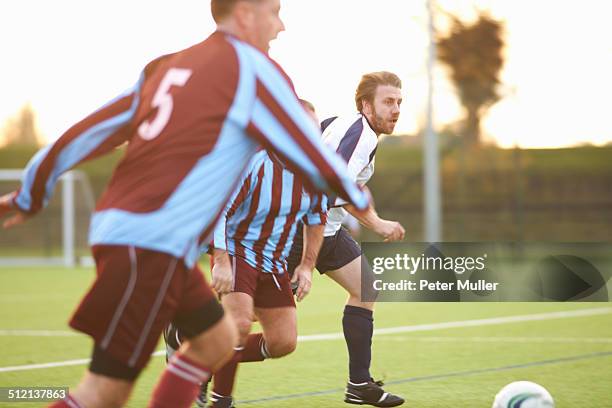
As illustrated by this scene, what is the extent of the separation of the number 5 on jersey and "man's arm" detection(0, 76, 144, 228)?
217mm

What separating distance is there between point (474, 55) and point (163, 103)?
2778 cm

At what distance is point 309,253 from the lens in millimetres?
5996

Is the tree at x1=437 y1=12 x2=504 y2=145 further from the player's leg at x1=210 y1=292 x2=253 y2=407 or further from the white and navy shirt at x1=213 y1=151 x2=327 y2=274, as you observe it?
the player's leg at x1=210 y1=292 x2=253 y2=407

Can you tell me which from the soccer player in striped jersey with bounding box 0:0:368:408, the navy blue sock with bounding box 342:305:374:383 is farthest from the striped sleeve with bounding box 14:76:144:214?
the navy blue sock with bounding box 342:305:374:383

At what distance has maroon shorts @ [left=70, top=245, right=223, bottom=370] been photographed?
11.4ft

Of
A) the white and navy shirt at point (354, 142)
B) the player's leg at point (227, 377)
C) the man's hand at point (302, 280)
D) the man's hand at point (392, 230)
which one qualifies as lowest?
the player's leg at point (227, 377)

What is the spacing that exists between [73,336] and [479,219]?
50.2ft

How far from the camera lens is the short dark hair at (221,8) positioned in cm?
375

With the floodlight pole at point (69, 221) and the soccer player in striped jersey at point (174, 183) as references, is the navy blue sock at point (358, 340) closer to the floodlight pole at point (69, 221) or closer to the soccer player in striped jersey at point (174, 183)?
the soccer player in striped jersey at point (174, 183)

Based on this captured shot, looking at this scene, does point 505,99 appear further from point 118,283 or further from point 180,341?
point 118,283

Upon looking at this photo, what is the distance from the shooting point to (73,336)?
10336mm

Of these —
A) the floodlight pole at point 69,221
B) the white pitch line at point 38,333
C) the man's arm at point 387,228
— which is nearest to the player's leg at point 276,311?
the man's arm at point 387,228

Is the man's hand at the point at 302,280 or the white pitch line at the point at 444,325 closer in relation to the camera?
the man's hand at the point at 302,280

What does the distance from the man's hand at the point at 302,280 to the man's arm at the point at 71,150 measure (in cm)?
227
